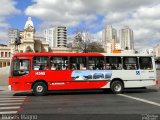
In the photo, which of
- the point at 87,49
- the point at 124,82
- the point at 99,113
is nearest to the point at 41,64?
the point at 124,82

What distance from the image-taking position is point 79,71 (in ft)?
72.0

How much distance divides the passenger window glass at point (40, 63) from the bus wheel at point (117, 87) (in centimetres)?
465

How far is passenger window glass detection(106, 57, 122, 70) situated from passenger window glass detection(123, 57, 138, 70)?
381mm

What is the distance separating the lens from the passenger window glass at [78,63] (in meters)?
21.9

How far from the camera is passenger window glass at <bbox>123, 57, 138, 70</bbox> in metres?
22.8

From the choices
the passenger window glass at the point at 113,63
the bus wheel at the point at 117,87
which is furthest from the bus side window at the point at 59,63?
the bus wheel at the point at 117,87

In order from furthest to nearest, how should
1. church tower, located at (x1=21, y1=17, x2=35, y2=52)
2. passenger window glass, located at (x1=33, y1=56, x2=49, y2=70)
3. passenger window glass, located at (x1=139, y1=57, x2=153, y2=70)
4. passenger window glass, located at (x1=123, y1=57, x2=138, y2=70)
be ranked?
church tower, located at (x1=21, y1=17, x2=35, y2=52)
passenger window glass, located at (x1=139, y1=57, x2=153, y2=70)
passenger window glass, located at (x1=123, y1=57, x2=138, y2=70)
passenger window glass, located at (x1=33, y1=56, x2=49, y2=70)

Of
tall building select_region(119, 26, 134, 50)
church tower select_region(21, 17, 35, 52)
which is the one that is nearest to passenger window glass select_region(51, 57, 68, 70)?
church tower select_region(21, 17, 35, 52)

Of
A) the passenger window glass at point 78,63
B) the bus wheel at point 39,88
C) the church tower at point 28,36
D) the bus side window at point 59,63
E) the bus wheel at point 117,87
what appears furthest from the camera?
the church tower at point 28,36

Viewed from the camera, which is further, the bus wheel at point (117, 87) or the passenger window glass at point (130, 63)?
the passenger window glass at point (130, 63)

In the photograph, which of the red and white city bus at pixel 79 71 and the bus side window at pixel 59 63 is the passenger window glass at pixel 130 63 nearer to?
the red and white city bus at pixel 79 71

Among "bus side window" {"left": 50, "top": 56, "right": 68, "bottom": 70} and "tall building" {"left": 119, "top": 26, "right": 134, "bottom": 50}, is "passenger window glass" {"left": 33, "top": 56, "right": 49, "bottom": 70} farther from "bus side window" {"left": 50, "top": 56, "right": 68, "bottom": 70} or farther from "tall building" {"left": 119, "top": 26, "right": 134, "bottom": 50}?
"tall building" {"left": 119, "top": 26, "right": 134, "bottom": 50}

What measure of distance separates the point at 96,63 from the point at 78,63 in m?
1.25

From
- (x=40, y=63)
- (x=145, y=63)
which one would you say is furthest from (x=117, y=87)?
(x=40, y=63)
